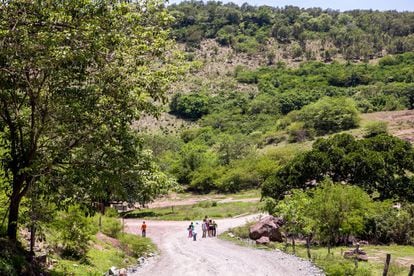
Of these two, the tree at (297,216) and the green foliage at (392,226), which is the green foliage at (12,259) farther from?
the green foliage at (392,226)

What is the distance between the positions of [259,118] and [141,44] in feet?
464

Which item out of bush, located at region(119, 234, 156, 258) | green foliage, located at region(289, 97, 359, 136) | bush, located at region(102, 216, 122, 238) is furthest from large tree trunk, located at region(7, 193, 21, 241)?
green foliage, located at region(289, 97, 359, 136)

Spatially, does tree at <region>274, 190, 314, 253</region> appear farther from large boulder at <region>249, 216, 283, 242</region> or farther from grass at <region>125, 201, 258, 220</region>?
grass at <region>125, 201, 258, 220</region>

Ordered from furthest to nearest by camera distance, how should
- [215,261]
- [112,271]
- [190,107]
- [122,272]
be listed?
1. [190,107]
2. [215,261]
3. [122,272]
4. [112,271]

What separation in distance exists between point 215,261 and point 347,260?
8124mm

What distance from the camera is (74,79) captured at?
45.5 ft

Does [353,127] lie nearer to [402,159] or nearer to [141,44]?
[402,159]

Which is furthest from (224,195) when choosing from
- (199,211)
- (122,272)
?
(122,272)

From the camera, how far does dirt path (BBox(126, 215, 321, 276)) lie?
27.2 metres

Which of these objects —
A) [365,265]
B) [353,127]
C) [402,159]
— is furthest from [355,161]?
[353,127]

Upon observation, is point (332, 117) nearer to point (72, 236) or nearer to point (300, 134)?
point (300, 134)

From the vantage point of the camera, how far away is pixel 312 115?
120 metres

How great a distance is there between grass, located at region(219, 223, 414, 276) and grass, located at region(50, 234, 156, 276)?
10.5 meters

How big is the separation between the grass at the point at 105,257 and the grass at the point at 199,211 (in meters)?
27.4
